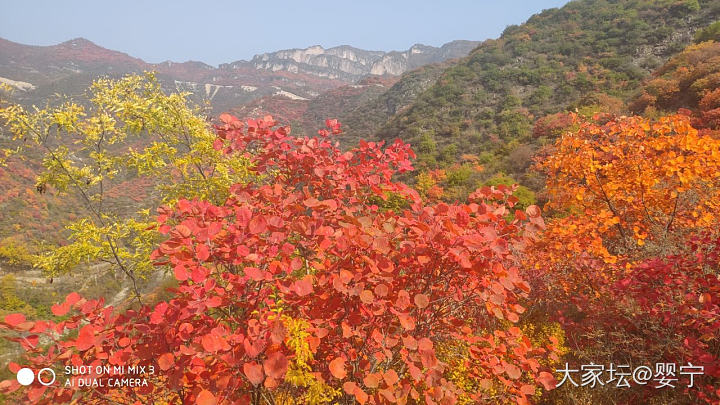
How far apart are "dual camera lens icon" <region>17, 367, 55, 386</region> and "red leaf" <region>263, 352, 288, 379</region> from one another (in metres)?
1.00

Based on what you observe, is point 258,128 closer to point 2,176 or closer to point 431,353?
point 431,353

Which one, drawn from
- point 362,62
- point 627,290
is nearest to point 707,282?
point 627,290

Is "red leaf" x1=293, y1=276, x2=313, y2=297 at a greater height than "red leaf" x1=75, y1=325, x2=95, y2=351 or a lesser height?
greater

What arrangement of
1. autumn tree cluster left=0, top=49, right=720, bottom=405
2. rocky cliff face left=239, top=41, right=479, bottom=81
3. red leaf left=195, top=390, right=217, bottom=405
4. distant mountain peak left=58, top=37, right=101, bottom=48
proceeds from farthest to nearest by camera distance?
rocky cliff face left=239, top=41, right=479, bottom=81 → distant mountain peak left=58, top=37, right=101, bottom=48 → autumn tree cluster left=0, top=49, right=720, bottom=405 → red leaf left=195, top=390, right=217, bottom=405

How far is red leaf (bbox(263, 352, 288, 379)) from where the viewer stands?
1328 mm

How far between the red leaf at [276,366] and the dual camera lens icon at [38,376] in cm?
100

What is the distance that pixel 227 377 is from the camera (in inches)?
55.8

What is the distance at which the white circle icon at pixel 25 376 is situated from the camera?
4.59ft

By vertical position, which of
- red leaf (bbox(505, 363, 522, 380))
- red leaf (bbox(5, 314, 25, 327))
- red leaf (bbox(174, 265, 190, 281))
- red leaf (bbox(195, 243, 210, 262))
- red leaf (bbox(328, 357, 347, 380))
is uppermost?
red leaf (bbox(195, 243, 210, 262))

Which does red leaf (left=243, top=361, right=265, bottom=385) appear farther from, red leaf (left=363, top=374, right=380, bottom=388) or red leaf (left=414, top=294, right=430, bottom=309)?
red leaf (left=414, top=294, right=430, bottom=309)

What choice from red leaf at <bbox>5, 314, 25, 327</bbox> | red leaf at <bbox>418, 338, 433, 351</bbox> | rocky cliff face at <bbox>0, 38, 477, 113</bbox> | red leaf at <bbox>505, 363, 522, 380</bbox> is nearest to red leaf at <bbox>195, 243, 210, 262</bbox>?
red leaf at <bbox>5, 314, 25, 327</bbox>

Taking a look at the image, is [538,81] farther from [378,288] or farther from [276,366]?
[276,366]

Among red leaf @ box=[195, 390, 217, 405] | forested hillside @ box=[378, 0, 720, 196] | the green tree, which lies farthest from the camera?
forested hillside @ box=[378, 0, 720, 196]

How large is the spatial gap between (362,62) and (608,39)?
121 metres
